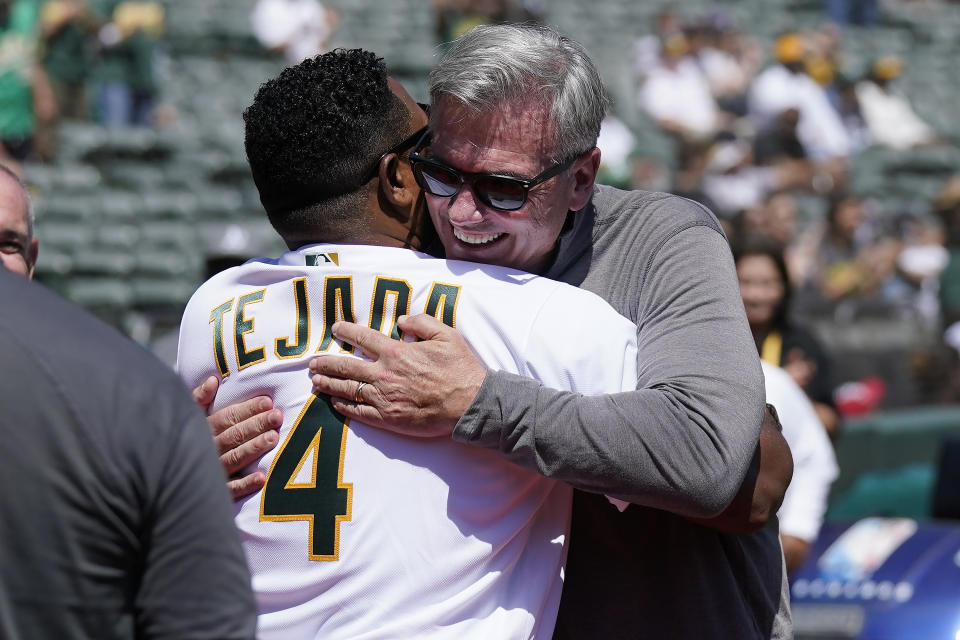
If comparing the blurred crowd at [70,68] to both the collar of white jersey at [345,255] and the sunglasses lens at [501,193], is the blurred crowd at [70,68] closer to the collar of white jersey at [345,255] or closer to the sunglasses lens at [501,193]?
the collar of white jersey at [345,255]

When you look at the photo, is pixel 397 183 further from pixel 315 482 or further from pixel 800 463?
pixel 800 463

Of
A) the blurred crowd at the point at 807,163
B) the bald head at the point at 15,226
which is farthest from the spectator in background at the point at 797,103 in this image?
the bald head at the point at 15,226

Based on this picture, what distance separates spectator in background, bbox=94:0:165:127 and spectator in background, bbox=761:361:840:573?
28.9ft

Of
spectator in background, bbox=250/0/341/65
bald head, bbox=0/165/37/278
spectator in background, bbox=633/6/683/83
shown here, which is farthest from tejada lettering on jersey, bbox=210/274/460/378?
spectator in background, bbox=633/6/683/83

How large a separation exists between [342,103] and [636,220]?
580 millimetres

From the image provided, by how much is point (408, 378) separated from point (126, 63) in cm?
1068

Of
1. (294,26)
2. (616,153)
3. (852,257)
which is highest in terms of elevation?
(294,26)

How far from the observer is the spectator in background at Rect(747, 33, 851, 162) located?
14489mm

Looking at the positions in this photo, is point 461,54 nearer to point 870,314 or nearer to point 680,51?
point 870,314

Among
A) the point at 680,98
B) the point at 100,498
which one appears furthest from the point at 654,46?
the point at 100,498

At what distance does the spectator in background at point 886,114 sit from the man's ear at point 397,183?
1534 centimetres

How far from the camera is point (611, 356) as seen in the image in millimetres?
2094

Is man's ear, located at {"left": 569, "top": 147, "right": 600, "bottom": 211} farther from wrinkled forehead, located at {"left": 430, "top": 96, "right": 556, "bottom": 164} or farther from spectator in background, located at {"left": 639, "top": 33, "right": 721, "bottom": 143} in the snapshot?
spectator in background, located at {"left": 639, "top": 33, "right": 721, "bottom": 143}

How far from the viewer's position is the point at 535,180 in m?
2.20
